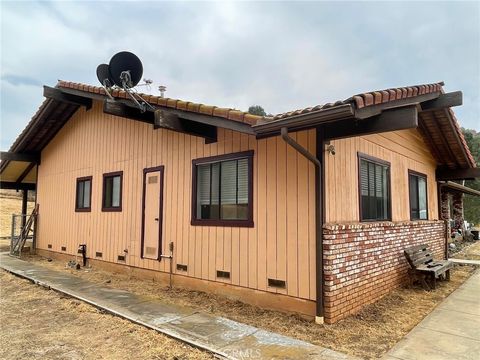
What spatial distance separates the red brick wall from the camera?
15.8 feet

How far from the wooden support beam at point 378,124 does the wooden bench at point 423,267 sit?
3.47 meters

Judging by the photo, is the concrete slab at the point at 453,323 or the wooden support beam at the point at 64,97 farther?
the wooden support beam at the point at 64,97

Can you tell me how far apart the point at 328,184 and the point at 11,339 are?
4584 millimetres

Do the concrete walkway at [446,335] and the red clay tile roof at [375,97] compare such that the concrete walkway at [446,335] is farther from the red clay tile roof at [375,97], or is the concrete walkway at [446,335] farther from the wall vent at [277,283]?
the red clay tile roof at [375,97]

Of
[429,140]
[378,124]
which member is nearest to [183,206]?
[378,124]

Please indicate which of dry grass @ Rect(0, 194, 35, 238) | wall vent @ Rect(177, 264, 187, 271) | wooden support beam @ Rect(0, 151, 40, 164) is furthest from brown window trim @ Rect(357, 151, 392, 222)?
dry grass @ Rect(0, 194, 35, 238)

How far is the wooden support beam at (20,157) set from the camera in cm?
1208

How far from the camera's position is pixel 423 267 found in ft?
23.5

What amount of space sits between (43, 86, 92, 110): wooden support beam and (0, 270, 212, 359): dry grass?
6.01m

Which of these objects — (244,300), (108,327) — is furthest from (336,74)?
(108,327)

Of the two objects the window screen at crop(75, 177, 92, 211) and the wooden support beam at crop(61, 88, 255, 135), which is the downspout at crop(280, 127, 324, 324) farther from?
the window screen at crop(75, 177, 92, 211)

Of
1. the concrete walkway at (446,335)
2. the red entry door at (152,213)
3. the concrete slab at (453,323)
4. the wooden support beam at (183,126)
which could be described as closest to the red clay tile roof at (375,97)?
the wooden support beam at (183,126)

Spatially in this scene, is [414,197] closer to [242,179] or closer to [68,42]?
[242,179]

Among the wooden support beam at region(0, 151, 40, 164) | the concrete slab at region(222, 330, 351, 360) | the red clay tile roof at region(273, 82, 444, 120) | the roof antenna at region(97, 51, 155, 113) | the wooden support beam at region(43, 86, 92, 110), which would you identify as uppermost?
the wooden support beam at region(43, 86, 92, 110)
